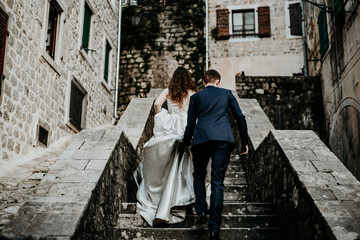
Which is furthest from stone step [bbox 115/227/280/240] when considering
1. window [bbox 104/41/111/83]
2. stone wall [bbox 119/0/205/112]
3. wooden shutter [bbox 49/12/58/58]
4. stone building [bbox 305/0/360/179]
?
stone wall [bbox 119/0/205/112]

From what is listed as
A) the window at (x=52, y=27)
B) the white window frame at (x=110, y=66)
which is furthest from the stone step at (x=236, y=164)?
the white window frame at (x=110, y=66)

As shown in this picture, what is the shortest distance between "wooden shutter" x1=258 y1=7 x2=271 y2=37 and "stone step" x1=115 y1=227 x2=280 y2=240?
463 inches

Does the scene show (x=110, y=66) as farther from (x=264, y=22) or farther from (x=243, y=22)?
(x=264, y=22)

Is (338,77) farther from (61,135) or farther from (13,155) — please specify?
(13,155)

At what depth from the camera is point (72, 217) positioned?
2863mm

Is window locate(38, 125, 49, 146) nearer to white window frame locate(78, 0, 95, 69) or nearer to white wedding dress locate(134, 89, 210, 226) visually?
white window frame locate(78, 0, 95, 69)

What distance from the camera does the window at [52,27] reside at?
845 centimetres

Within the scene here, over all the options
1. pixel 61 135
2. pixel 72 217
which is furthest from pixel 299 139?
pixel 61 135

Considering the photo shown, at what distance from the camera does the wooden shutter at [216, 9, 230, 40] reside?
14.8m

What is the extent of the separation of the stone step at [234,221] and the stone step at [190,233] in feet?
0.64

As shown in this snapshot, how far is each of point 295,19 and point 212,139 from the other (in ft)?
39.6

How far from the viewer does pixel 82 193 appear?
319 cm

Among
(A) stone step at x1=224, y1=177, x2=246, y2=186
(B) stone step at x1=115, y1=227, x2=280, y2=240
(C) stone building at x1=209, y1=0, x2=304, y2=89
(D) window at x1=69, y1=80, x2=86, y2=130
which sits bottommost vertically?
(B) stone step at x1=115, y1=227, x2=280, y2=240

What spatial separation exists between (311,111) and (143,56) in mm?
6631
